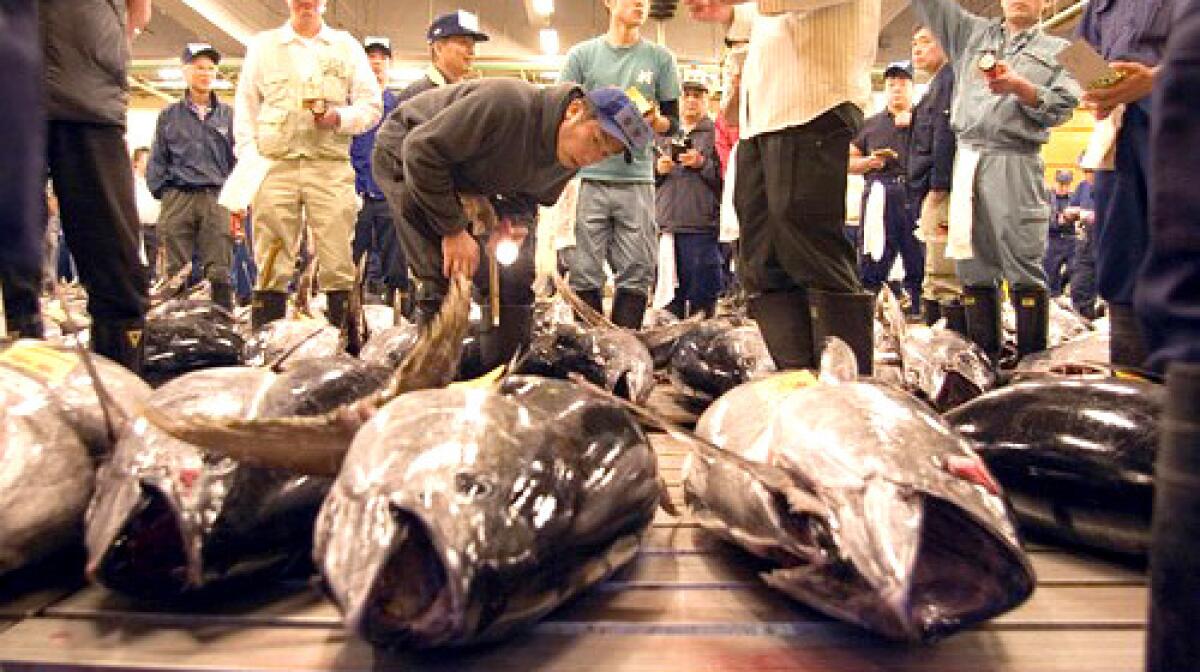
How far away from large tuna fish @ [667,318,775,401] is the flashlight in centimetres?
92

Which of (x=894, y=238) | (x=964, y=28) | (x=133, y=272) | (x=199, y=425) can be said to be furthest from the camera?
(x=894, y=238)

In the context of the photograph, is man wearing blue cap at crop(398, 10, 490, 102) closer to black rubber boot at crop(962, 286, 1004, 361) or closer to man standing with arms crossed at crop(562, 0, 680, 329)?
man standing with arms crossed at crop(562, 0, 680, 329)

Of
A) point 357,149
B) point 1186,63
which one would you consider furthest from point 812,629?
point 357,149

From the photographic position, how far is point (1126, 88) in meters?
3.16

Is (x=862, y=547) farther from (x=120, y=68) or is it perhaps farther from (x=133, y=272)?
(x=120, y=68)

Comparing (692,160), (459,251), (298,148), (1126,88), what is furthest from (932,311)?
(298,148)

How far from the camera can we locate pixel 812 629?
1661 millimetres

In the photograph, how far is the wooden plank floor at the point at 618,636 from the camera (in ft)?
5.01

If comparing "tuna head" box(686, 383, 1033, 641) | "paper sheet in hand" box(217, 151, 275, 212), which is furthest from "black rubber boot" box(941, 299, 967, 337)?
"tuna head" box(686, 383, 1033, 641)

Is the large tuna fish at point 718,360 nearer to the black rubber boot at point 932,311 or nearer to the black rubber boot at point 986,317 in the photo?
the black rubber boot at point 986,317

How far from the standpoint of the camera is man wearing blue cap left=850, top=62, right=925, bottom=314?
316 inches

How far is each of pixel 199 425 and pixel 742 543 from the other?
1.03 meters

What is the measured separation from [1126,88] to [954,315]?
280 centimetres

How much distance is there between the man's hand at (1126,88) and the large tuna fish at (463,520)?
2465 mm
